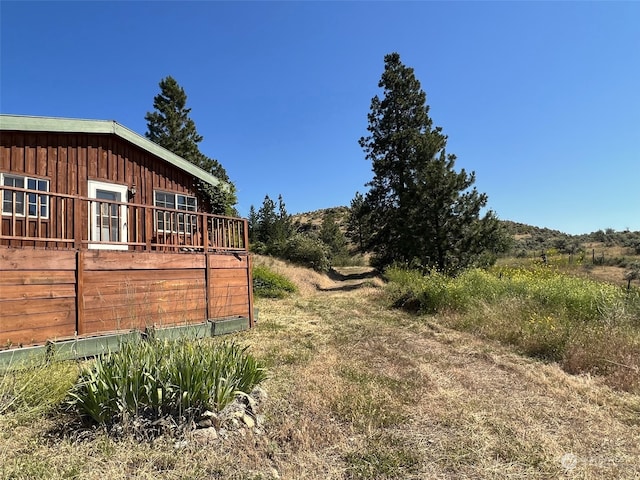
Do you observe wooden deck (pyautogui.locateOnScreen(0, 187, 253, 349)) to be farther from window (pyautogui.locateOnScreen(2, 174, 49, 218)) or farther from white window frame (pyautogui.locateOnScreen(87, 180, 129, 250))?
white window frame (pyautogui.locateOnScreen(87, 180, 129, 250))

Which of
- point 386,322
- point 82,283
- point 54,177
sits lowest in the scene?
point 386,322

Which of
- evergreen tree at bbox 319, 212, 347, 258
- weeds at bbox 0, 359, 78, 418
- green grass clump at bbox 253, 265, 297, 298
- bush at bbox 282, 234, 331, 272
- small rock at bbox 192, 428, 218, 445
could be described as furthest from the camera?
evergreen tree at bbox 319, 212, 347, 258

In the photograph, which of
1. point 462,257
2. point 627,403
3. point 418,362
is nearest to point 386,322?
point 418,362

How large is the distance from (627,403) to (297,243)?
21.1m

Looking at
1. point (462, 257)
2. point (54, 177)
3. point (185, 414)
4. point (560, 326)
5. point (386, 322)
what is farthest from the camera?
point (462, 257)

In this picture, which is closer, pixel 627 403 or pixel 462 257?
pixel 627 403

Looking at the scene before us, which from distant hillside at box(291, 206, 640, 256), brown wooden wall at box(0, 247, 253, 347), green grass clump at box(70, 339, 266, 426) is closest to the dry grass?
green grass clump at box(70, 339, 266, 426)

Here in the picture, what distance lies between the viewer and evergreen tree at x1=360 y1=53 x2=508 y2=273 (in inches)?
699

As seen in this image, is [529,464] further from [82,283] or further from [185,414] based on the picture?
[82,283]

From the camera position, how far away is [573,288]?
26.1 ft

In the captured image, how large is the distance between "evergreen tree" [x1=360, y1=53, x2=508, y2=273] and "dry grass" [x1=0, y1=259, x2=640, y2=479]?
12.9 m

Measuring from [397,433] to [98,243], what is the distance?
4.46 m

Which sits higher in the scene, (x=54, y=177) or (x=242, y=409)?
(x=54, y=177)

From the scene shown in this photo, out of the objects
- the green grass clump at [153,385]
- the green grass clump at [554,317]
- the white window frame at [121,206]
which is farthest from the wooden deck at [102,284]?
the green grass clump at [554,317]
